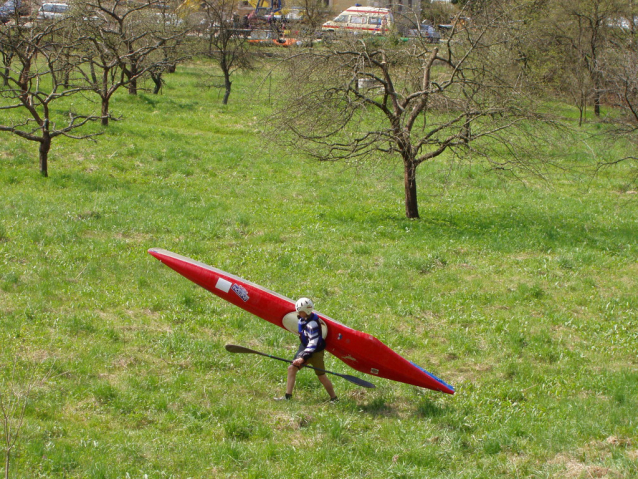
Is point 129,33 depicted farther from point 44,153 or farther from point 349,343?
point 349,343

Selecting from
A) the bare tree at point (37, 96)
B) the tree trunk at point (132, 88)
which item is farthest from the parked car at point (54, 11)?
the tree trunk at point (132, 88)

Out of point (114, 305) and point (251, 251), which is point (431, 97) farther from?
point (114, 305)

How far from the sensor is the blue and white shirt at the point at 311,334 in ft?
24.5

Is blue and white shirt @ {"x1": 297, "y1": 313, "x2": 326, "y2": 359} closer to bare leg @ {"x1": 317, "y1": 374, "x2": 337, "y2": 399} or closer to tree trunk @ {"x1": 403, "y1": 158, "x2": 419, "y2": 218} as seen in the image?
bare leg @ {"x1": 317, "y1": 374, "x2": 337, "y2": 399}

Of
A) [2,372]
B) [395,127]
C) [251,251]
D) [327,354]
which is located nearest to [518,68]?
[395,127]

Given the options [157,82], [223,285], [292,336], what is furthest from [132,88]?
[292,336]

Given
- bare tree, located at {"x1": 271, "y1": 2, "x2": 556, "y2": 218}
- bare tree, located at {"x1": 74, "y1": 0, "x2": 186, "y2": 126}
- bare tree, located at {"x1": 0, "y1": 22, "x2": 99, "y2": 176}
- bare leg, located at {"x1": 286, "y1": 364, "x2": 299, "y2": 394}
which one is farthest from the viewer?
bare tree, located at {"x1": 74, "y1": 0, "x2": 186, "y2": 126}

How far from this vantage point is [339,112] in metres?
15.5

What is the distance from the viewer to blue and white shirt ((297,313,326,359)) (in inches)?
294

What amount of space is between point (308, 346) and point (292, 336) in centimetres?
207

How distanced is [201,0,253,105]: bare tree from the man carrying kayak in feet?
81.3

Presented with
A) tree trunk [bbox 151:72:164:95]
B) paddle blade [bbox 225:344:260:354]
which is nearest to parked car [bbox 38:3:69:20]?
tree trunk [bbox 151:72:164:95]

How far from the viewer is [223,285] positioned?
8.99 meters

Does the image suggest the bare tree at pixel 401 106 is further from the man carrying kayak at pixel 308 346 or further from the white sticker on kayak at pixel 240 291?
the man carrying kayak at pixel 308 346
